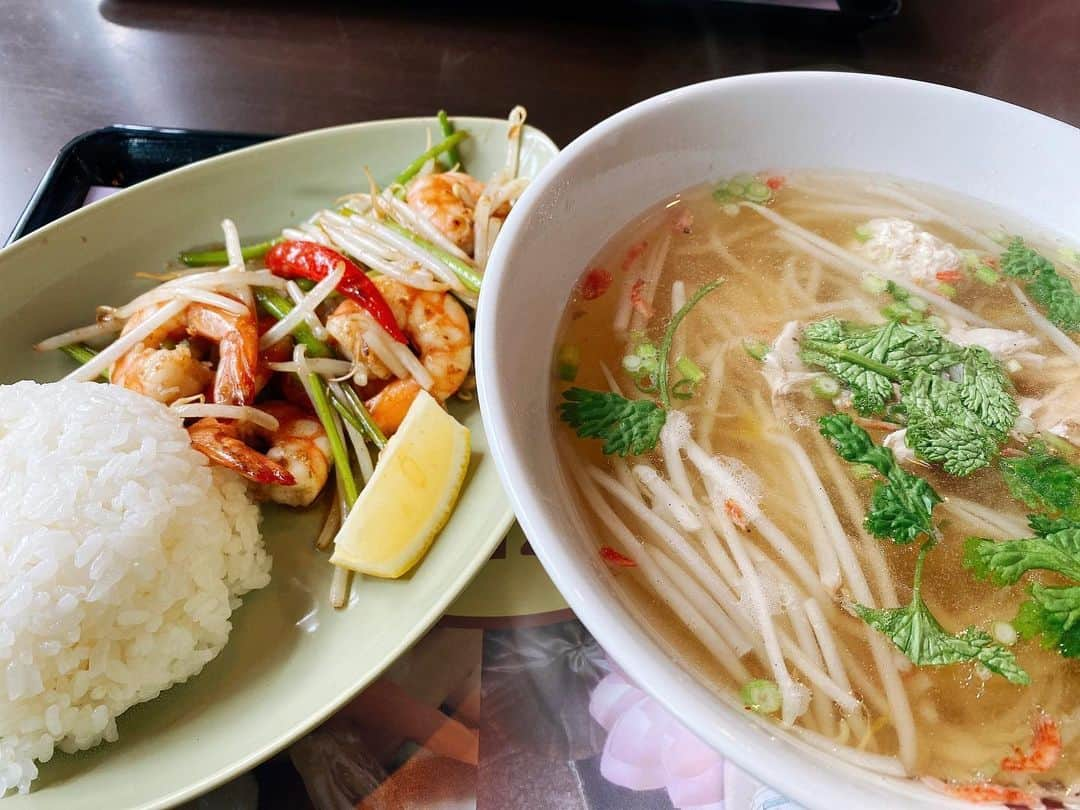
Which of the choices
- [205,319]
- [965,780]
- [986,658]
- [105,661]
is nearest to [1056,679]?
[986,658]

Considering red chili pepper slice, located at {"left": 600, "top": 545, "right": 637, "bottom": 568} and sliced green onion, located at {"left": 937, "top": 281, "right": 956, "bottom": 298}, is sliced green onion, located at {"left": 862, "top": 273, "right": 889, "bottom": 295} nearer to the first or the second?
sliced green onion, located at {"left": 937, "top": 281, "right": 956, "bottom": 298}

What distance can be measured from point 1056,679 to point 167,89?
2751 millimetres

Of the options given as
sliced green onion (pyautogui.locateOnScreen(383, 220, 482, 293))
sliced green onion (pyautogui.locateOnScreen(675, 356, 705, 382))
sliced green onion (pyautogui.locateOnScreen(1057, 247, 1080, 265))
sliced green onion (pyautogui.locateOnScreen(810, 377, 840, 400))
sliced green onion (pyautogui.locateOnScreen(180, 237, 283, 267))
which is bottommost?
sliced green onion (pyautogui.locateOnScreen(180, 237, 283, 267))

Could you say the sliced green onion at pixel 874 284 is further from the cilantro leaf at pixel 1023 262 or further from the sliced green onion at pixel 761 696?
the sliced green onion at pixel 761 696

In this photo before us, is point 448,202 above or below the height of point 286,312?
above

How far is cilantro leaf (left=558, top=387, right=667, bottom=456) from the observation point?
1101 mm

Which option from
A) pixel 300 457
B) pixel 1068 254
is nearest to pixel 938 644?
pixel 1068 254

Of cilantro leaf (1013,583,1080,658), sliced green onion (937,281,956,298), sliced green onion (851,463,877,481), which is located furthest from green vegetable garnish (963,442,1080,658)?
sliced green onion (937,281,956,298)

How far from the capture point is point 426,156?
2.10m

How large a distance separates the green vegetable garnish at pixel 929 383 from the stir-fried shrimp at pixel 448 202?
106 cm

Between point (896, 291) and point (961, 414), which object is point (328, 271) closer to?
point (896, 291)

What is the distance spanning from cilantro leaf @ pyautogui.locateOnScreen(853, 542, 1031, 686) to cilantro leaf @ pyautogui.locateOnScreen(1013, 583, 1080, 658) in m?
0.05

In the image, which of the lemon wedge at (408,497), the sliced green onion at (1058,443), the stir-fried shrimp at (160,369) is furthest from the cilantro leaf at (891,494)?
the stir-fried shrimp at (160,369)

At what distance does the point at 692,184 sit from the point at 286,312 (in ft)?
3.45
